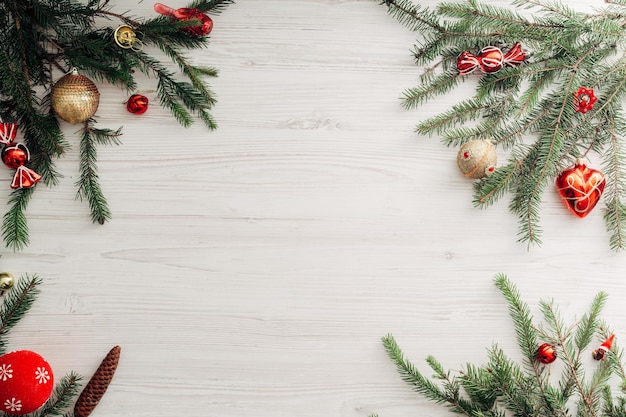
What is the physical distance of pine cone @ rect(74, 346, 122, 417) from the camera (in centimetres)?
113

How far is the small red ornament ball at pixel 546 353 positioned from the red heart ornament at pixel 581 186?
0.93ft

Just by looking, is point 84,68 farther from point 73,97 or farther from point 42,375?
point 42,375

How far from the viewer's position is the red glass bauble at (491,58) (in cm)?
115

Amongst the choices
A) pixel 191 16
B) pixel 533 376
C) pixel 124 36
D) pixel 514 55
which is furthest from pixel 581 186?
pixel 124 36

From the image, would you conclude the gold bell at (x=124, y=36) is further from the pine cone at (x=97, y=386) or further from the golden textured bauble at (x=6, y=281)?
the pine cone at (x=97, y=386)

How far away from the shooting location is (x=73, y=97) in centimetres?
110

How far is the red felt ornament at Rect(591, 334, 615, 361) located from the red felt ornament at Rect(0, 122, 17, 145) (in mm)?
1266

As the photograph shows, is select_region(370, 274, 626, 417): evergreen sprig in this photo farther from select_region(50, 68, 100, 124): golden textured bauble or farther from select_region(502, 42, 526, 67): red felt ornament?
select_region(50, 68, 100, 124): golden textured bauble

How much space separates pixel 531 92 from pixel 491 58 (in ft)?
0.36

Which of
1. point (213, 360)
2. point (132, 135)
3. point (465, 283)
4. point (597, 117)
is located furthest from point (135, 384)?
point (597, 117)

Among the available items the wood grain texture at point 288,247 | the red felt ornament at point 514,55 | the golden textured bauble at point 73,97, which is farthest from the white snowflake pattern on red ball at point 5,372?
the red felt ornament at point 514,55

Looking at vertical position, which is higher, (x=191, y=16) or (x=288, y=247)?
(x=191, y=16)

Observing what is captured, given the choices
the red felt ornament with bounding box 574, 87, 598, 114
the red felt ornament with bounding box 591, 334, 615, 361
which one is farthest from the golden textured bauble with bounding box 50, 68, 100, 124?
the red felt ornament with bounding box 591, 334, 615, 361

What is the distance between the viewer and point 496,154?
118cm
